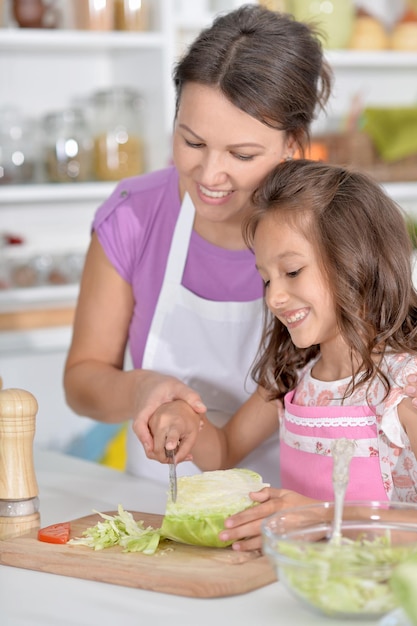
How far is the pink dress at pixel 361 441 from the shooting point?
1.43 metres

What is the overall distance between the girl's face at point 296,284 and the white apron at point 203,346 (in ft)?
1.12

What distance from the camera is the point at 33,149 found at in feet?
10.2

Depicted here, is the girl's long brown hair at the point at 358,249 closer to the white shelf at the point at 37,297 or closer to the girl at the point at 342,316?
the girl at the point at 342,316

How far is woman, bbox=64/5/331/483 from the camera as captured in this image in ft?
5.32

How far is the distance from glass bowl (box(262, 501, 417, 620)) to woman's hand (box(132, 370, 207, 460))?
0.37 m

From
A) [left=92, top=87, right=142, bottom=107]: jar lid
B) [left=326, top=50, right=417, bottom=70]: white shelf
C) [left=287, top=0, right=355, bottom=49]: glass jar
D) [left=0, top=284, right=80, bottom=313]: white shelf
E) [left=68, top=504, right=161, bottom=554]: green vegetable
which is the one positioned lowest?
[left=0, top=284, right=80, bottom=313]: white shelf

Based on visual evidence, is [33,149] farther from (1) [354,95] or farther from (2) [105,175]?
(1) [354,95]

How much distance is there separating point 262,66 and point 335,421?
0.54m

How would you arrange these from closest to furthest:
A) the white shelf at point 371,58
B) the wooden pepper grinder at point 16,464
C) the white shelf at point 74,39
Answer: the wooden pepper grinder at point 16,464 → the white shelf at point 74,39 → the white shelf at point 371,58

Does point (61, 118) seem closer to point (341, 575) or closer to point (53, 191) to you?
point (53, 191)

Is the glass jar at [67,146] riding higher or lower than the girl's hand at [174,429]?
higher

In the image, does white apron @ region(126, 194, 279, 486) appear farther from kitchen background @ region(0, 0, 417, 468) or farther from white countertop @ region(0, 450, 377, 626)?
kitchen background @ region(0, 0, 417, 468)

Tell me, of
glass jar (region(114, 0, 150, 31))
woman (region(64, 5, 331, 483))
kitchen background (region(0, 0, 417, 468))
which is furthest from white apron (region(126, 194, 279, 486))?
glass jar (region(114, 0, 150, 31))

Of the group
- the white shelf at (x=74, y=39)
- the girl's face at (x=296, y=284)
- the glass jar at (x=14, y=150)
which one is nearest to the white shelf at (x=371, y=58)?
the white shelf at (x=74, y=39)
